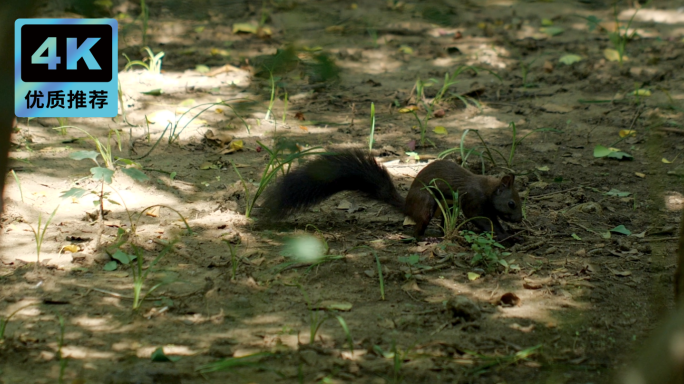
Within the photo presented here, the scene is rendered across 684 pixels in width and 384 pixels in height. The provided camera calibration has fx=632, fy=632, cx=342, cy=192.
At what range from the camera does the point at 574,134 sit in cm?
573

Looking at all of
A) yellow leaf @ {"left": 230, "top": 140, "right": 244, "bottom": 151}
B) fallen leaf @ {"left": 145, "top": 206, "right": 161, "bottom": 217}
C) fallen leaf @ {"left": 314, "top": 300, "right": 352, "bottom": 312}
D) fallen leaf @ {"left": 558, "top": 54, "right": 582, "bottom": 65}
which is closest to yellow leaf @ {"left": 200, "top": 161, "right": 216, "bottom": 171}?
yellow leaf @ {"left": 230, "top": 140, "right": 244, "bottom": 151}

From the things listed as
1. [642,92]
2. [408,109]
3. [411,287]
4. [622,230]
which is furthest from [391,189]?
[642,92]

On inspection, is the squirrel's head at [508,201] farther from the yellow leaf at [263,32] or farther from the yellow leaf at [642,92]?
the yellow leaf at [263,32]

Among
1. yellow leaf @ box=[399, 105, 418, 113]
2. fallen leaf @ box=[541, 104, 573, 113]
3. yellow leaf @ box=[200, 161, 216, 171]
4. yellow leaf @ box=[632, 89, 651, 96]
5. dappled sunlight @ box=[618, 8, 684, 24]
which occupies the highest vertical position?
dappled sunlight @ box=[618, 8, 684, 24]

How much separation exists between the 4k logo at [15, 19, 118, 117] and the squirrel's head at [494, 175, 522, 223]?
2776mm

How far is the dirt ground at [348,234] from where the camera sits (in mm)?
2629

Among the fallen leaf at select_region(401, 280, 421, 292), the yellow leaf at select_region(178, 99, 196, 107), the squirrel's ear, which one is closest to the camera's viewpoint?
the fallen leaf at select_region(401, 280, 421, 292)

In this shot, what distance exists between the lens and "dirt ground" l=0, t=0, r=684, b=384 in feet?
8.63

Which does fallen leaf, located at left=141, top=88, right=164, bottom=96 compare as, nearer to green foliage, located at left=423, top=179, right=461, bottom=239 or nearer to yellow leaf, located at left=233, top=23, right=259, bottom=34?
yellow leaf, located at left=233, top=23, right=259, bottom=34

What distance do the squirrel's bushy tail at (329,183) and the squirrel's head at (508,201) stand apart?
649 millimetres

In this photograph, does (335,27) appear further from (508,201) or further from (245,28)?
(245,28)

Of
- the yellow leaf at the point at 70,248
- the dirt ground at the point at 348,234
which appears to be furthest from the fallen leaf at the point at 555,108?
the yellow leaf at the point at 70,248

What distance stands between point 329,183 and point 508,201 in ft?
3.94

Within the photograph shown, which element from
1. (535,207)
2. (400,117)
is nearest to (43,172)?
→ (400,117)
